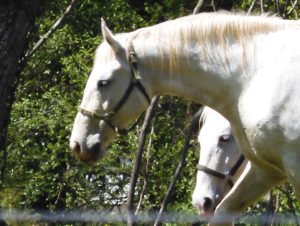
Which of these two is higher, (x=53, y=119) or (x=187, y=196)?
(x=53, y=119)

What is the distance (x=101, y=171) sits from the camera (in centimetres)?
1170

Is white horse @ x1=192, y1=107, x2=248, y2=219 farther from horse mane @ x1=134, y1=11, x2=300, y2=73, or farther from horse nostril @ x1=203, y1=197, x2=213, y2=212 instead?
horse mane @ x1=134, y1=11, x2=300, y2=73

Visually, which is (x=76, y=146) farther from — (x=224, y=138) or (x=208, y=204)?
(x=224, y=138)

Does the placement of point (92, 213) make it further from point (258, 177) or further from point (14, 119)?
point (258, 177)

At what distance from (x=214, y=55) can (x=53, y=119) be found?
18.6ft

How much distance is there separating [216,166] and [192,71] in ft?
5.18

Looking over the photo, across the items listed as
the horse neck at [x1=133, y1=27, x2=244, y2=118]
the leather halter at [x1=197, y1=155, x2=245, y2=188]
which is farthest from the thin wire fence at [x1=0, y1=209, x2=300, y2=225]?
the horse neck at [x1=133, y1=27, x2=244, y2=118]

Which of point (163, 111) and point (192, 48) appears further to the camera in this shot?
point (163, 111)

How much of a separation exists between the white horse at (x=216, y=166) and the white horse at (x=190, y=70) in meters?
1.26

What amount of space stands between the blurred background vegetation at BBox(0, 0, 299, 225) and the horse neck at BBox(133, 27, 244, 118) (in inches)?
168

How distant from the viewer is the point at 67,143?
1169 centimetres

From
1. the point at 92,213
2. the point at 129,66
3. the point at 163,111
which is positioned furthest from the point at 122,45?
the point at 92,213

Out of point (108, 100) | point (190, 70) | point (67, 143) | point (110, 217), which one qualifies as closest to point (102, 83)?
point (108, 100)

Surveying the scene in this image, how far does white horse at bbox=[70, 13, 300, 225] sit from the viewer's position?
614 cm
